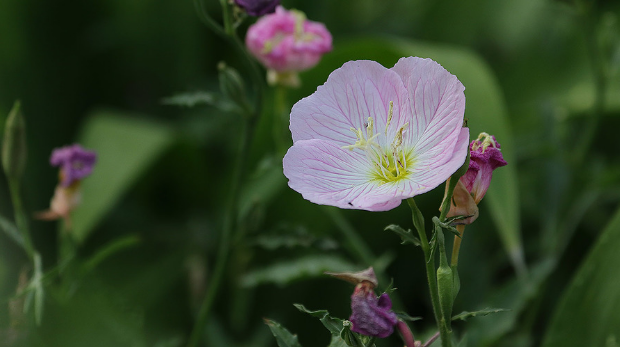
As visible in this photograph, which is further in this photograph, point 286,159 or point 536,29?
point 536,29

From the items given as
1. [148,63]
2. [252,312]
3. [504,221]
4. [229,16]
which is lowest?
[252,312]

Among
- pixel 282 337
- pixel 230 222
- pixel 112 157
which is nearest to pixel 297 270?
pixel 230 222

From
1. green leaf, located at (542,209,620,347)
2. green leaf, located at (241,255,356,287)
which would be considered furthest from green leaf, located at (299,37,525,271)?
green leaf, located at (241,255,356,287)

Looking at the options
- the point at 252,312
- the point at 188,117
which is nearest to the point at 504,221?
the point at 252,312

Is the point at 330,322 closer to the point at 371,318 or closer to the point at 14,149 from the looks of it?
the point at 371,318

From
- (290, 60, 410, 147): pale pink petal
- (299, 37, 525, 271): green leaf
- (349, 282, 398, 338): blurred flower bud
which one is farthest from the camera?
(299, 37, 525, 271): green leaf

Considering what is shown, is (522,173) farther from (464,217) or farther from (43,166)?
(43,166)

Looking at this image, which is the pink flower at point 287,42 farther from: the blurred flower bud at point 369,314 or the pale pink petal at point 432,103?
the blurred flower bud at point 369,314

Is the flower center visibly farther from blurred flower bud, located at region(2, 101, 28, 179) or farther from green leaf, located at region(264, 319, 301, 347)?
blurred flower bud, located at region(2, 101, 28, 179)
